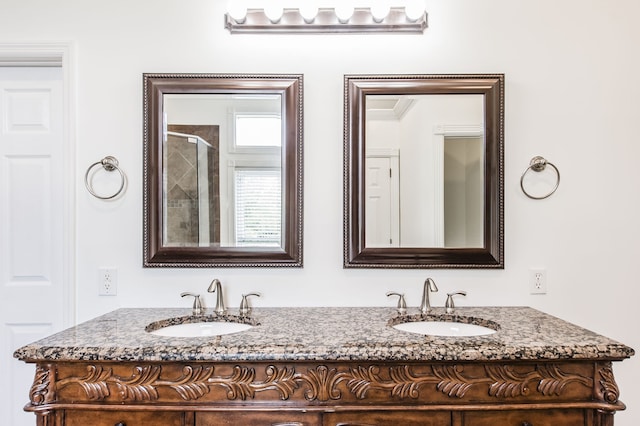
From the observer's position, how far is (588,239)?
179cm

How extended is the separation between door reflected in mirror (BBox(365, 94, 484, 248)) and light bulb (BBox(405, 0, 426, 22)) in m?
0.34

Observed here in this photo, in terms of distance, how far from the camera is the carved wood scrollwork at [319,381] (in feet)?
4.01

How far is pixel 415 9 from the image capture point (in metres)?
1.72

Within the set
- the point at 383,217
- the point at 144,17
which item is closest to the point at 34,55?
the point at 144,17

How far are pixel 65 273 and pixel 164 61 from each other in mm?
1050

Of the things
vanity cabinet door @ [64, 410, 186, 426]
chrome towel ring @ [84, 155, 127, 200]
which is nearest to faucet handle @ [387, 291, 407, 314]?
vanity cabinet door @ [64, 410, 186, 426]

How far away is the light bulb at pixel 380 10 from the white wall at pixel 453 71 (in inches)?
3.4

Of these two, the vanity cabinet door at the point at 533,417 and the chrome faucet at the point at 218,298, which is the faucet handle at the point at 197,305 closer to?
the chrome faucet at the point at 218,298

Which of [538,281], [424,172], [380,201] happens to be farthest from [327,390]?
[538,281]

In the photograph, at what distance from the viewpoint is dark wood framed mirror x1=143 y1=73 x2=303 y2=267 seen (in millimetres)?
1765

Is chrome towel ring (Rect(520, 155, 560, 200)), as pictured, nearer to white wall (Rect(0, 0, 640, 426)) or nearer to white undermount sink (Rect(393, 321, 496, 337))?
white wall (Rect(0, 0, 640, 426))

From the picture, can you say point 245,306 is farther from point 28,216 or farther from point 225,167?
point 28,216

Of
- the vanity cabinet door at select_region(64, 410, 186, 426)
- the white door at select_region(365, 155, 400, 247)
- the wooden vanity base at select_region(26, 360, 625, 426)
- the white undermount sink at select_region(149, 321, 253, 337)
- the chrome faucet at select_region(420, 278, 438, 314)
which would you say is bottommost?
the vanity cabinet door at select_region(64, 410, 186, 426)

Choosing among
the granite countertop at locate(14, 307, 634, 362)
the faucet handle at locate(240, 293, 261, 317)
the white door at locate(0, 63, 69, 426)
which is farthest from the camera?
the white door at locate(0, 63, 69, 426)
